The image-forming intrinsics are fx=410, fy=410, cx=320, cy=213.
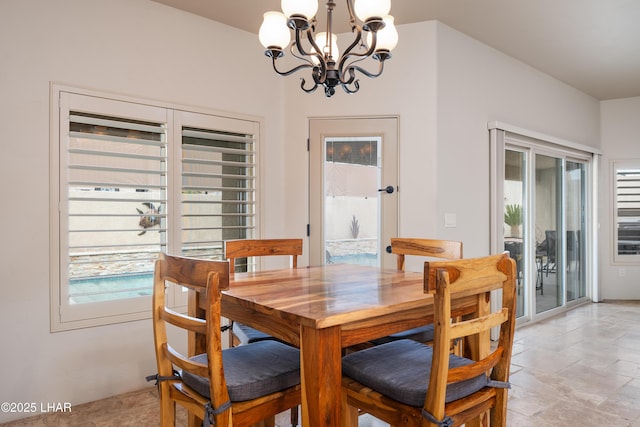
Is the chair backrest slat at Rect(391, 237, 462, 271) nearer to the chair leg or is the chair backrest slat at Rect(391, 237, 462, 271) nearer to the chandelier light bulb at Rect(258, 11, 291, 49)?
the chair leg

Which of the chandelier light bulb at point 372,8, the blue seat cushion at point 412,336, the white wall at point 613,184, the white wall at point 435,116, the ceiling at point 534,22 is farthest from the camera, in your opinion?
the white wall at point 613,184

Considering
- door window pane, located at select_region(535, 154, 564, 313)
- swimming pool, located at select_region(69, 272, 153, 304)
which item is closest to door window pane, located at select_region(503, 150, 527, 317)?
door window pane, located at select_region(535, 154, 564, 313)

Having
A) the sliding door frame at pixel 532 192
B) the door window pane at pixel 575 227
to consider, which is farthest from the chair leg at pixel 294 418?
the door window pane at pixel 575 227

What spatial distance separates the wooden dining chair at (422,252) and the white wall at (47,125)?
1.87m

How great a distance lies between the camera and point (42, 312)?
257 centimetres

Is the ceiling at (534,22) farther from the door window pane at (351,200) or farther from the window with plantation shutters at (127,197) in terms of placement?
the door window pane at (351,200)

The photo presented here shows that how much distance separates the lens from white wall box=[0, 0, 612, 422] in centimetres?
251

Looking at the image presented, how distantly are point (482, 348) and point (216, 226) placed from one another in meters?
2.32

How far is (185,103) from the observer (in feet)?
10.5

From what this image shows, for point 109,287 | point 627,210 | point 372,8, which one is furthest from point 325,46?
point 627,210

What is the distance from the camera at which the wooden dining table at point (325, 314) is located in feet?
4.35

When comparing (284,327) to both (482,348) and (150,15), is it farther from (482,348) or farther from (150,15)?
(150,15)

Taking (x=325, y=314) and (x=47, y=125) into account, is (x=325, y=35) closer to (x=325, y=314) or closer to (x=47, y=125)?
(x=325, y=314)

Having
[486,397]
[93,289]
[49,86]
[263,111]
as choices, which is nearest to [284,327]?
[486,397]
